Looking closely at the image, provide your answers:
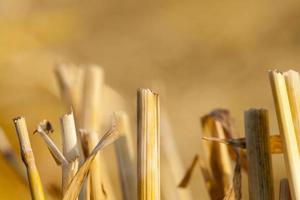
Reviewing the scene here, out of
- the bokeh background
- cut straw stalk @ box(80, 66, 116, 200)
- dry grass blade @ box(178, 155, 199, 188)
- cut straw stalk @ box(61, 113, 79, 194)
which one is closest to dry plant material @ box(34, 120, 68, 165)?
cut straw stalk @ box(61, 113, 79, 194)

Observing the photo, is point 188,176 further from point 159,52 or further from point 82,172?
point 159,52

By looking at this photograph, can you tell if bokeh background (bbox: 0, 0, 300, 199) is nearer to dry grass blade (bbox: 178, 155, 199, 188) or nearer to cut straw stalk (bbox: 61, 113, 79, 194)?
dry grass blade (bbox: 178, 155, 199, 188)

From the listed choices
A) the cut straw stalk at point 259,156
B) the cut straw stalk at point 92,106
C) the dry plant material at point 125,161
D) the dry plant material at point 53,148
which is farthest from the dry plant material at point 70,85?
the cut straw stalk at point 259,156

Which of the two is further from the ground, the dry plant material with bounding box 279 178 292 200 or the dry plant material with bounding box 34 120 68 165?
the dry plant material with bounding box 34 120 68 165

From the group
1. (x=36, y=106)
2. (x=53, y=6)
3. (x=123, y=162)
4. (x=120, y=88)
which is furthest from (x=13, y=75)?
(x=123, y=162)

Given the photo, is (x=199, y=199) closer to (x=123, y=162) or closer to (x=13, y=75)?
(x=123, y=162)
